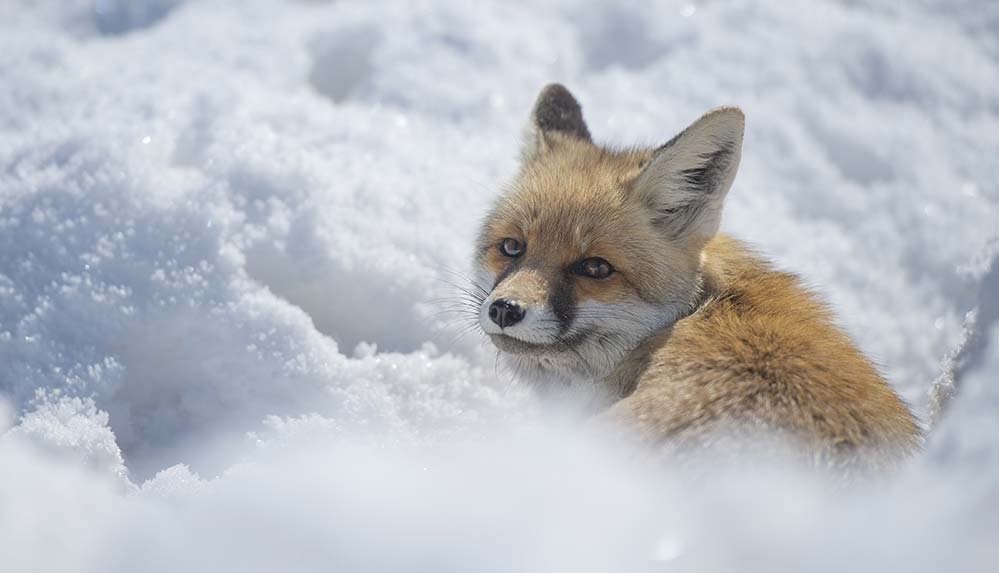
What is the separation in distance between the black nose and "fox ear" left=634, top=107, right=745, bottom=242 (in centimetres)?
74

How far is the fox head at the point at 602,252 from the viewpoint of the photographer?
3092 millimetres

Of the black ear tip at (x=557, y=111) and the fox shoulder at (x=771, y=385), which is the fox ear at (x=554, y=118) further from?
the fox shoulder at (x=771, y=385)

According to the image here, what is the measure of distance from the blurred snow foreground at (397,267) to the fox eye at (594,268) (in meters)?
0.55

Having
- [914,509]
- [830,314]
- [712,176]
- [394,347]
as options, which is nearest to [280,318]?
[394,347]

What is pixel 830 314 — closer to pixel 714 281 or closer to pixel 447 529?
pixel 714 281

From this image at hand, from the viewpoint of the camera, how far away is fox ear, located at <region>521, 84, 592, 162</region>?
13.0 feet

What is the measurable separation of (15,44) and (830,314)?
14.0 feet

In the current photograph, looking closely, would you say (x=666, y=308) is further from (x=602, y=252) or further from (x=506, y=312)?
(x=506, y=312)

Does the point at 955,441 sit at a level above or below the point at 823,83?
below

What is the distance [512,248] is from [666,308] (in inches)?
24.3

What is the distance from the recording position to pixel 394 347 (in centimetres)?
379

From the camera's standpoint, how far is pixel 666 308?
10.5 feet

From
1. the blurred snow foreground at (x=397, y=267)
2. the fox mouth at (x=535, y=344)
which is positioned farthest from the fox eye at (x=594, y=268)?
the blurred snow foreground at (x=397, y=267)

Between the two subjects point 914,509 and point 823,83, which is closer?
point 914,509
